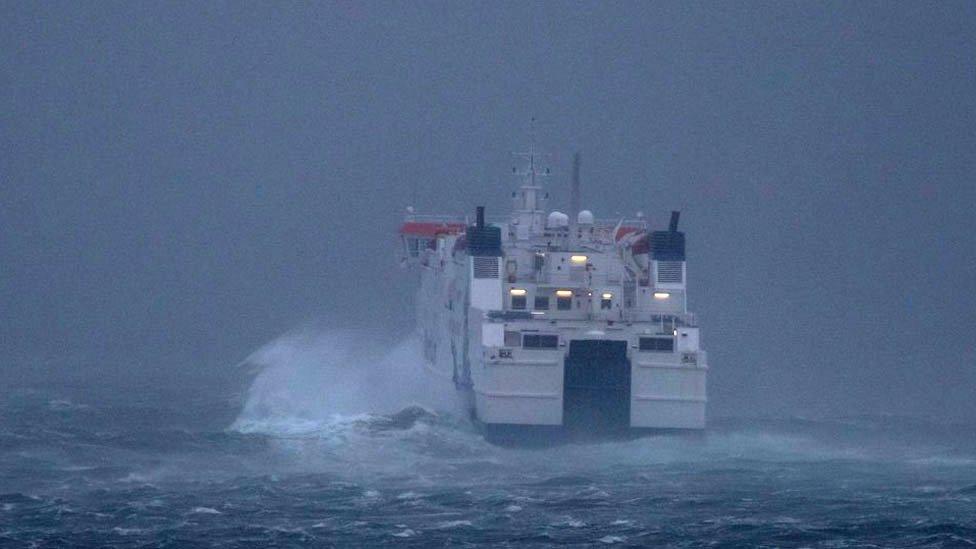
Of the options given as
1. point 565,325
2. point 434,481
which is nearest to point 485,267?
point 565,325

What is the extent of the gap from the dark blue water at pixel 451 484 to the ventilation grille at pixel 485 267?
462cm

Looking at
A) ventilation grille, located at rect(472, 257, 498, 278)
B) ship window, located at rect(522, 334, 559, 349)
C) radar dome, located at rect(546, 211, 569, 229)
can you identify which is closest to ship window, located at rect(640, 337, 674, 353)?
ship window, located at rect(522, 334, 559, 349)

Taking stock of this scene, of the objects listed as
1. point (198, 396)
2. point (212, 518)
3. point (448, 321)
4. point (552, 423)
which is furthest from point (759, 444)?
point (198, 396)

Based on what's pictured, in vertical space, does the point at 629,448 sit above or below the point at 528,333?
below

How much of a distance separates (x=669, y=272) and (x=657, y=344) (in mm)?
4167

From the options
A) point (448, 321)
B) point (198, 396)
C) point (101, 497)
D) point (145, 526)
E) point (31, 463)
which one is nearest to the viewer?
point (145, 526)

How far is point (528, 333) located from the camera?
38.5 meters

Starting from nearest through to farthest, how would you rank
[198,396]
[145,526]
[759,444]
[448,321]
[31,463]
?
[145,526] → [31,463] → [759,444] → [448,321] → [198,396]

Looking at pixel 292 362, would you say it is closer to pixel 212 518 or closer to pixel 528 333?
pixel 528 333

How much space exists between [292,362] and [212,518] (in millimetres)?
30956

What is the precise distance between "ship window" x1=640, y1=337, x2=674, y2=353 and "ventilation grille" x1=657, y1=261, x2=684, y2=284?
3.87 metres

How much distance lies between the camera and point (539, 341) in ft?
126

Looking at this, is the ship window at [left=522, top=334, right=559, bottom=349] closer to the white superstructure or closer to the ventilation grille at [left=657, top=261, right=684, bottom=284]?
the white superstructure

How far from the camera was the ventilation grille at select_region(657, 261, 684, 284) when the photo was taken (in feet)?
138
